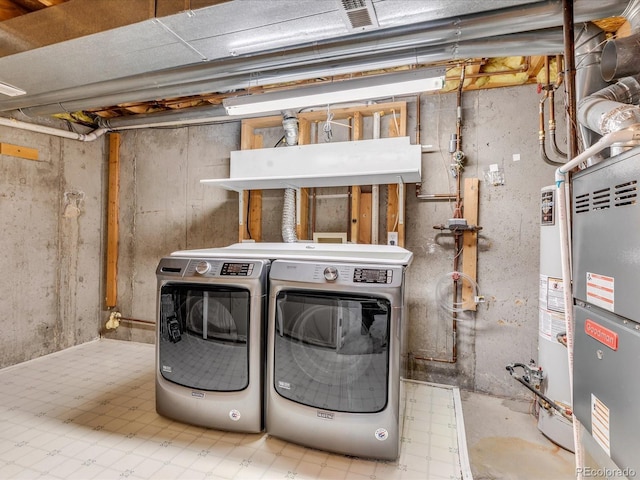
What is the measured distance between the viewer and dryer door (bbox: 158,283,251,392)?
191cm

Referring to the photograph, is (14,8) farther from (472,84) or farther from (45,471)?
(472,84)

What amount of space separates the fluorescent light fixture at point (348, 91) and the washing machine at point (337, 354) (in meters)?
1.04

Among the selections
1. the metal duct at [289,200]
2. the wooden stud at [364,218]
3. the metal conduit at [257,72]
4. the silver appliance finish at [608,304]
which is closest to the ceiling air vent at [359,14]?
the metal conduit at [257,72]

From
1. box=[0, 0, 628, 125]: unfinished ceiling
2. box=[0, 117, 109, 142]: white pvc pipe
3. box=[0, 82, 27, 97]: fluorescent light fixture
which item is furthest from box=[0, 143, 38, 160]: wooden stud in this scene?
box=[0, 82, 27, 97]: fluorescent light fixture

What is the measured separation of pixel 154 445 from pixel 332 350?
3.85ft

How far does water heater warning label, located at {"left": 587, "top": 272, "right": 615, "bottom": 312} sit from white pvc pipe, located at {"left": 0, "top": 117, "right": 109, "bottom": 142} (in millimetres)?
4467

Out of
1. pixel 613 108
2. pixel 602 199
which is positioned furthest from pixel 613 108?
pixel 602 199

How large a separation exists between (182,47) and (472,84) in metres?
2.24

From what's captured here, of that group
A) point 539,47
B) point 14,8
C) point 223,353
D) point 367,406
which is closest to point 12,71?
point 14,8

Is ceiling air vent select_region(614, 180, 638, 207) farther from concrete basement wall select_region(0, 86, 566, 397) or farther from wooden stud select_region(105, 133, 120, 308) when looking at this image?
wooden stud select_region(105, 133, 120, 308)

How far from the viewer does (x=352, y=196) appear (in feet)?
9.68

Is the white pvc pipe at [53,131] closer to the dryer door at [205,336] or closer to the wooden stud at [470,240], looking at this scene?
the dryer door at [205,336]

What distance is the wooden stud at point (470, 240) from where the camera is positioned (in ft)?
8.79

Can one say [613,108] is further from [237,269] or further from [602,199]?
[237,269]
